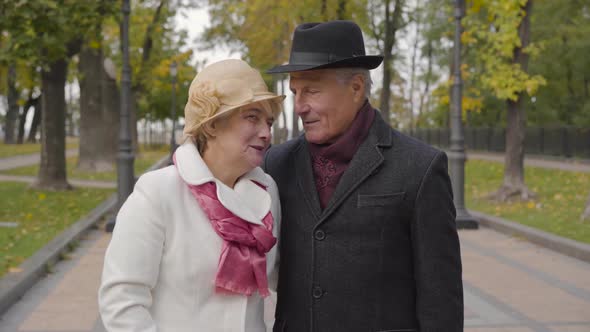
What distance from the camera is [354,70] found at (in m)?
2.91

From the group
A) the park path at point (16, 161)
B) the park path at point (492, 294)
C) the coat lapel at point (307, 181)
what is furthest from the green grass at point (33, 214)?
the park path at point (16, 161)

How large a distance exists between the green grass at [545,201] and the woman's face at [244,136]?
8.97 meters

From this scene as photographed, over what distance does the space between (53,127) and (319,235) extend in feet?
51.5

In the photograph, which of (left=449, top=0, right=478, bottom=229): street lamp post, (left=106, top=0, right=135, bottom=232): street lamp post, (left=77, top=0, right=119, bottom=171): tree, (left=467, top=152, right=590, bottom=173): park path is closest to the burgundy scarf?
(left=106, top=0, right=135, bottom=232): street lamp post

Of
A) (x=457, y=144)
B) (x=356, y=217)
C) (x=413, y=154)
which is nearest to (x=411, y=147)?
(x=413, y=154)

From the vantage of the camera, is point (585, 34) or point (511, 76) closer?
point (511, 76)

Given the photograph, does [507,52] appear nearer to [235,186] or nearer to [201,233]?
[235,186]

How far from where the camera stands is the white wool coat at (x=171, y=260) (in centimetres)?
252

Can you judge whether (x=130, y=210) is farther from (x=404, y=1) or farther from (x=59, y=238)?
(x=404, y=1)

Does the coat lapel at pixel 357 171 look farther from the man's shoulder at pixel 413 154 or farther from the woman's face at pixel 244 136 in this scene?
the woman's face at pixel 244 136

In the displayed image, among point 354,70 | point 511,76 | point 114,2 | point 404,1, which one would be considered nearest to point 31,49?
point 114,2

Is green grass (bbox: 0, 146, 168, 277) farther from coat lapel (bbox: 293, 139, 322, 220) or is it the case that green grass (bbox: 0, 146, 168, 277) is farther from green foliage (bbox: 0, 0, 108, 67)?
coat lapel (bbox: 293, 139, 322, 220)

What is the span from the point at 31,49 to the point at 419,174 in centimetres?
1128

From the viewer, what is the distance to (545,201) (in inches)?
629
